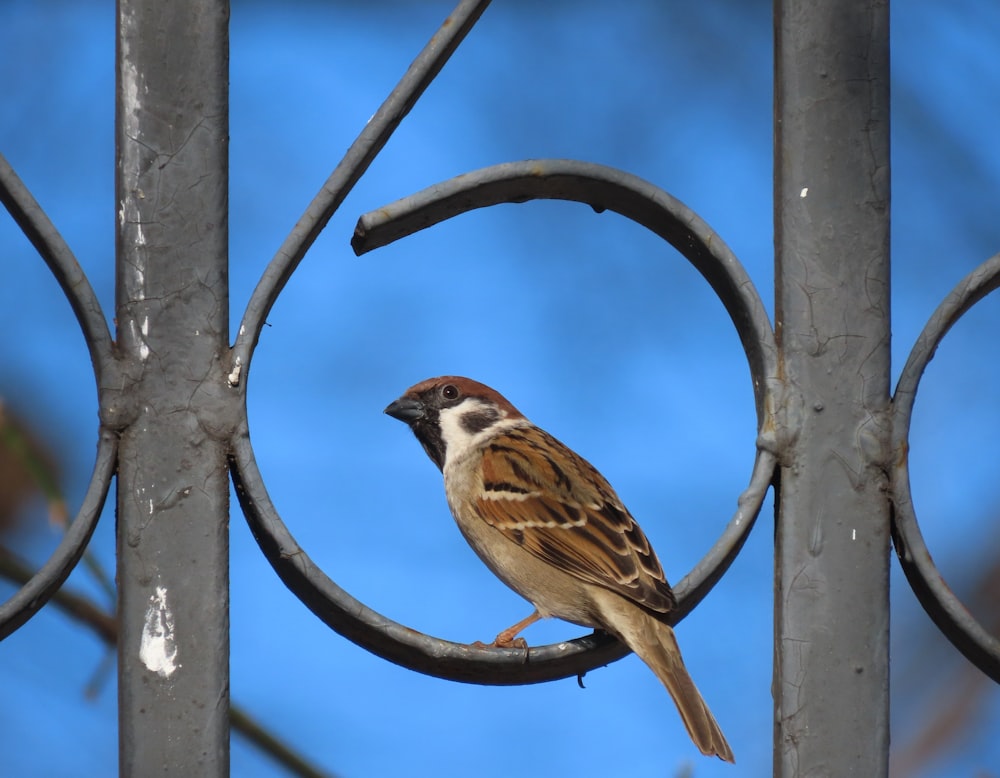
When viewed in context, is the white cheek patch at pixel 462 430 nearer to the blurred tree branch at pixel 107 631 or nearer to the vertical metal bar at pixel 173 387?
the blurred tree branch at pixel 107 631

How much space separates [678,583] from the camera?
5.58ft

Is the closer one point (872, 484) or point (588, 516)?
point (872, 484)

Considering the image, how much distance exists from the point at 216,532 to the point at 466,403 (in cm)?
241

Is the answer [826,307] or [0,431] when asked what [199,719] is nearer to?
[826,307]

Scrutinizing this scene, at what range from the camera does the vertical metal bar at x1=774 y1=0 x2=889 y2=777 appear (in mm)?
1662

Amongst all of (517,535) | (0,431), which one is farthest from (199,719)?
(517,535)

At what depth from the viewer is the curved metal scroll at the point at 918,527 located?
5.53ft

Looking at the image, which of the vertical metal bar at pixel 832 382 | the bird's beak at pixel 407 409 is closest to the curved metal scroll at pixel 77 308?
the vertical metal bar at pixel 832 382

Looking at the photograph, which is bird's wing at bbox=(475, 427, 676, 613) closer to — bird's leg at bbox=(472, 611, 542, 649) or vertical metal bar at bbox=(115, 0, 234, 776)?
bird's leg at bbox=(472, 611, 542, 649)

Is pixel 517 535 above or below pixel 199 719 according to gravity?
above

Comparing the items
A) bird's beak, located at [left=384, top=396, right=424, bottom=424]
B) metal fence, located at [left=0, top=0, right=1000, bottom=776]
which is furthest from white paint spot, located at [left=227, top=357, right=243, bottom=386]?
bird's beak, located at [left=384, top=396, right=424, bottom=424]

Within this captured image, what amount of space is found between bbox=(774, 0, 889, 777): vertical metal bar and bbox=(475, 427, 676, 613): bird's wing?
1180mm

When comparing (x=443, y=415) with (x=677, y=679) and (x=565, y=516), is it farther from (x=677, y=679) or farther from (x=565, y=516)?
(x=677, y=679)

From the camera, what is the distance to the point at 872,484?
5.67 ft
